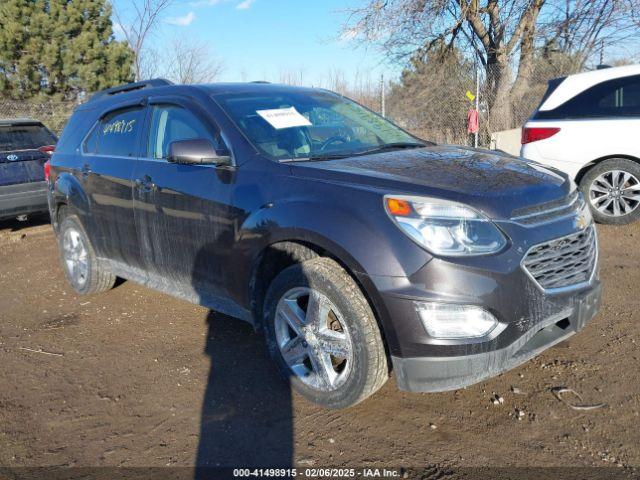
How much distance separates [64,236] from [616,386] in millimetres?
4638

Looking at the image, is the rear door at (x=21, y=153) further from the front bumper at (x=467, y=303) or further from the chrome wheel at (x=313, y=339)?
the front bumper at (x=467, y=303)

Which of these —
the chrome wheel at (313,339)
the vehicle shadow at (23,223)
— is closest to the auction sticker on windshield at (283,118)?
the chrome wheel at (313,339)

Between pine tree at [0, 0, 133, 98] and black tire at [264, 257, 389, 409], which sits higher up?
pine tree at [0, 0, 133, 98]

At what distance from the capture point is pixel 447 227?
250 centimetres

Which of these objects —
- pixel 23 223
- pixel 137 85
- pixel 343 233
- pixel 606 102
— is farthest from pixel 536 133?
pixel 23 223

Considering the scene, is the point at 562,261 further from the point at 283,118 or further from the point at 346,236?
the point at 283,118

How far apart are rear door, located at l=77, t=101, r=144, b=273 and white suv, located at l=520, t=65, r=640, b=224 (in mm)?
4753

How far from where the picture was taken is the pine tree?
753 inches

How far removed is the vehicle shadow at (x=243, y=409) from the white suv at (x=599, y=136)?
4590 millimetres

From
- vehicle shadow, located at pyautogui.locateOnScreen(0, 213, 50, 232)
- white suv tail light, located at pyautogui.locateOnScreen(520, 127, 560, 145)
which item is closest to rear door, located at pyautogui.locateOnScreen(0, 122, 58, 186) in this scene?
vehicle shadow, located at pyautogui.locateOnScreen(0, 213, 50, 232)

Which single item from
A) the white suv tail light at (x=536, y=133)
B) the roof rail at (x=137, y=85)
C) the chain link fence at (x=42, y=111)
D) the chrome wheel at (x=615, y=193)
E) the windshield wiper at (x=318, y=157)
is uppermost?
the chain link fence at (x=42, y=111)

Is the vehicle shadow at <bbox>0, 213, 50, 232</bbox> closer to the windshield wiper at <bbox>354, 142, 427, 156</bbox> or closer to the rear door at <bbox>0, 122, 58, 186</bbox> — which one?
the rear door at <bbox>0, 122, 58, 186</bbox>

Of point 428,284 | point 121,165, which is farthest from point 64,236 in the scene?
point 428,284

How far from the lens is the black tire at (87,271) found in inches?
188
